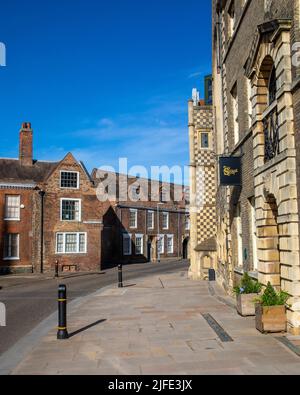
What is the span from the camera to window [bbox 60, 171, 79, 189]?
35.0m

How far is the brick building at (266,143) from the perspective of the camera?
8.75 metres

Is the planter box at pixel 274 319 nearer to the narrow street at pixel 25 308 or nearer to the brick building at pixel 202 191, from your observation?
the narrow street at pixel 25 308

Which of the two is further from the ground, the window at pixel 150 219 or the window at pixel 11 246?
the window at pixel 150 219

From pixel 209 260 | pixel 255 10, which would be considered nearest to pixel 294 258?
pixel 255 10

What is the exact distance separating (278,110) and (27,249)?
90.9 feet

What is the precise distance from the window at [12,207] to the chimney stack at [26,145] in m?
3.76

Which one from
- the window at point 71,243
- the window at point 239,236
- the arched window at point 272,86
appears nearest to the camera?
the arched window at point 272,86

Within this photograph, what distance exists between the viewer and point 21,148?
3619cm

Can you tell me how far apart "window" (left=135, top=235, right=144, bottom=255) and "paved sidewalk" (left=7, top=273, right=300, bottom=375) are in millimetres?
33897

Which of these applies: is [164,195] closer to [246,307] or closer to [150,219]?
[150,219]

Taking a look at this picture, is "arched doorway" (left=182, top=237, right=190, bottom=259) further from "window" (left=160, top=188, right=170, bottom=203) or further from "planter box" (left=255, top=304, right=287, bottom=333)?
"planter box" (left=255, top=304, right=287, bottom=333)

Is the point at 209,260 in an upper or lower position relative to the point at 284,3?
lower

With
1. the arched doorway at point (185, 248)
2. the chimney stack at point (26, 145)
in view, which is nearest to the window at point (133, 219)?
the arched doorway at point (185, 248)

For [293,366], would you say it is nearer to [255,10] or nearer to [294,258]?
[294,258]
